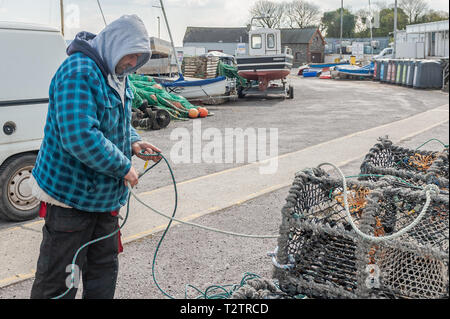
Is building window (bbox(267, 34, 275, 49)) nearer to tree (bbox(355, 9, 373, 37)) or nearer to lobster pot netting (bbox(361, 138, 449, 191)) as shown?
lobster pot netting (bbox(361, 138, 449, 191))

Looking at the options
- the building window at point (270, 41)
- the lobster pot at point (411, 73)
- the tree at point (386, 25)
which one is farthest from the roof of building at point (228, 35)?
the building window at point (270, 41)

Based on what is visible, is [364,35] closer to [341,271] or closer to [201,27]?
[201,27]

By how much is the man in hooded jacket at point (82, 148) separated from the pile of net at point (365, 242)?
1.16m

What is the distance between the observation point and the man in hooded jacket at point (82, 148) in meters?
2.50

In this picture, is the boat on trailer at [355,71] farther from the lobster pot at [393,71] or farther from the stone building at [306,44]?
the stone building at [306,44]

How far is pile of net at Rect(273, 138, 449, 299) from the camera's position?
8.78 ft

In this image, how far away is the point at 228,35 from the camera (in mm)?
89438

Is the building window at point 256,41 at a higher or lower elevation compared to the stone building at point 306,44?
lower

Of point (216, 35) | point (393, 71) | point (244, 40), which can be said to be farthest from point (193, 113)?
point (216, 35)

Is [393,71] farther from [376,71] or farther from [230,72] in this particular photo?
[230,72]

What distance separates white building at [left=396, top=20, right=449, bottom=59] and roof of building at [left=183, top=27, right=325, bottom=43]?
46293 mm

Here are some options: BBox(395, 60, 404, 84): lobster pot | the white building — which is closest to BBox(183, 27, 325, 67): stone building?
the white building

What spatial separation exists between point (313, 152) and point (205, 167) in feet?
7.69

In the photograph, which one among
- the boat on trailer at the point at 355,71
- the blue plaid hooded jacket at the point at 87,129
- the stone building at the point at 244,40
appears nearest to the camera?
the blue plaid hooded jacket at the point at 87,129
